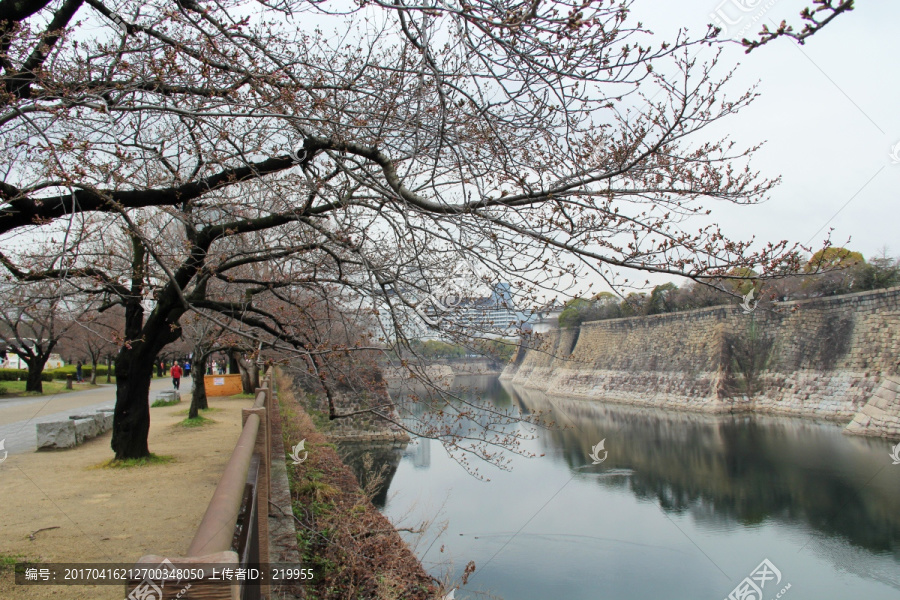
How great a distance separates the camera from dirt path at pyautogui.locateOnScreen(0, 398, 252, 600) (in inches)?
196

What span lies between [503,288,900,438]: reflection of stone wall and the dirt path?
10.3 metres

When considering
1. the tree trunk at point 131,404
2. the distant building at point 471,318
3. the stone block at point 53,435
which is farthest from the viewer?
the stone block at point 53,435

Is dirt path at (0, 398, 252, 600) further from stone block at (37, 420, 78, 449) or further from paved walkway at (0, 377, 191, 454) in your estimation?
paved walkway at (0, 377, 191, 454)

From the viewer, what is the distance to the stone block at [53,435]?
10367mm

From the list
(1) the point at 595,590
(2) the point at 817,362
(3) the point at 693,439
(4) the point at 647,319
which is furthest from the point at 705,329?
(1) the point at 595,590

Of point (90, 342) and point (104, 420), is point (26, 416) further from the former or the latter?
point (90, 342)

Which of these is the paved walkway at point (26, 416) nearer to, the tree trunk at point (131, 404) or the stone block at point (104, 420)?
the stone block at point (104, 420)

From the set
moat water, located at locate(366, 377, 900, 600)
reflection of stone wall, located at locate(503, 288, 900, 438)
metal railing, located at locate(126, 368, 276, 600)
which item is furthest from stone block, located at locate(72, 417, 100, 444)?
reflection of stone wall, located at locate(503, 288, 900, 438)

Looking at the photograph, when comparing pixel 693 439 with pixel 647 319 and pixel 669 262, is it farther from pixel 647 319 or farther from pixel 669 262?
pixel 669 262

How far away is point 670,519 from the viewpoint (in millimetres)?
13883

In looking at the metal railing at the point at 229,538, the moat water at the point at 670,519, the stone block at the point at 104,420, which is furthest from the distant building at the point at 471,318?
the stone block at the point at 104,420

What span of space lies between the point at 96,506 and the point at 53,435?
15.9 feet

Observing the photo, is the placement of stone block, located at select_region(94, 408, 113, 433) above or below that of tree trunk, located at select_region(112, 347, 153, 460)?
below

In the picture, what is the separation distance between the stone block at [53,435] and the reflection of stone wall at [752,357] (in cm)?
1116
